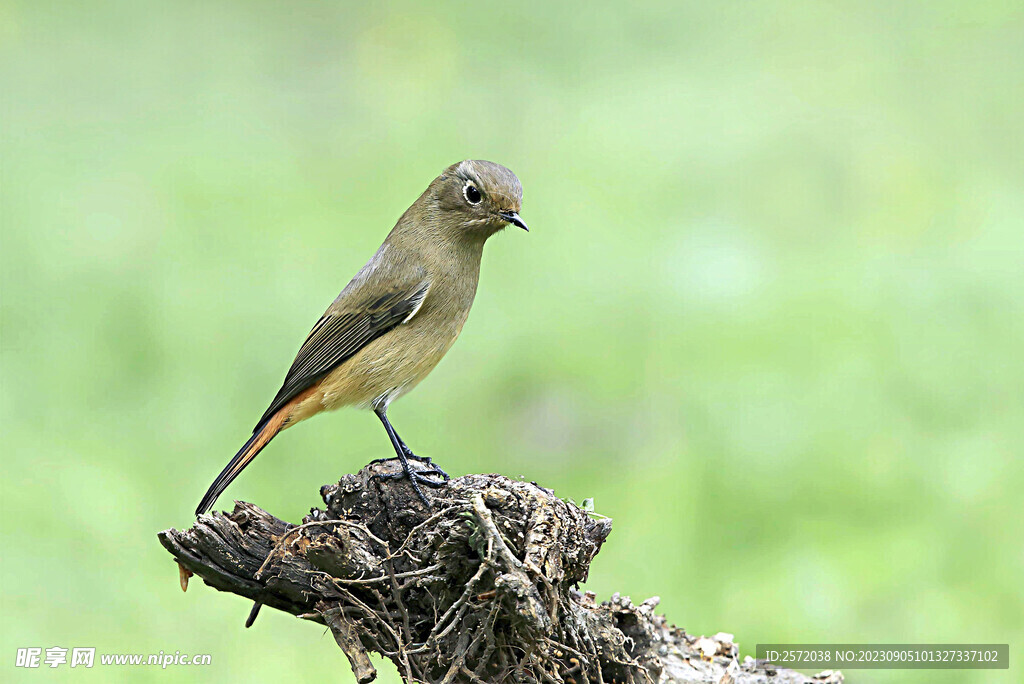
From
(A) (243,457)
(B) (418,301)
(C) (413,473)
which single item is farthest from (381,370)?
(A) (243,457)

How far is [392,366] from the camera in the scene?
501cm

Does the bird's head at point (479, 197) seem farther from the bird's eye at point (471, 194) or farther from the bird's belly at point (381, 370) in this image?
the bird's belly at point (381, 370)

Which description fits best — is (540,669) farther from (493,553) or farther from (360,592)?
(360,592)

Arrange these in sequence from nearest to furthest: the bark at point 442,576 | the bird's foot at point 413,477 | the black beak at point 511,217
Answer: the bark at point 442,576
the bird's foot at point 413,477
the black beak at point 511,217

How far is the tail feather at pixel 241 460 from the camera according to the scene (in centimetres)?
479

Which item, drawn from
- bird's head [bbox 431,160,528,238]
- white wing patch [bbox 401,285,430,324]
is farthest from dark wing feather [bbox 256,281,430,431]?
bird's head [bbox 431,160,528,238]

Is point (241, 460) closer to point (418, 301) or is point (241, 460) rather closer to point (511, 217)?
point (418, 301)

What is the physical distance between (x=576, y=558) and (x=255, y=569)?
1.45 m

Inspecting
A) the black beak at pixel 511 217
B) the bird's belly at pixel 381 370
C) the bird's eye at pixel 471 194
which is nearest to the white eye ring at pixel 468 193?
the bird's eye at pixel 471 194

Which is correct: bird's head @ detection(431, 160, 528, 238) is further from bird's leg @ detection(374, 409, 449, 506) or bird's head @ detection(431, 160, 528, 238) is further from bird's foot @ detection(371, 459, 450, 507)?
bird's foot @ detection(371, 459, 450, 507)

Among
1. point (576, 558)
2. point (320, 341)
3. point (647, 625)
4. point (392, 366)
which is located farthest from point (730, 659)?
point (320, 341)

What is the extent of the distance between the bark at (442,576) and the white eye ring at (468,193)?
1348 mm

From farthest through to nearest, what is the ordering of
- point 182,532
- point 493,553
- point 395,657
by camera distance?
point 182,532, point 395,657, point 493,553

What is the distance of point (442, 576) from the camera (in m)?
4.05
